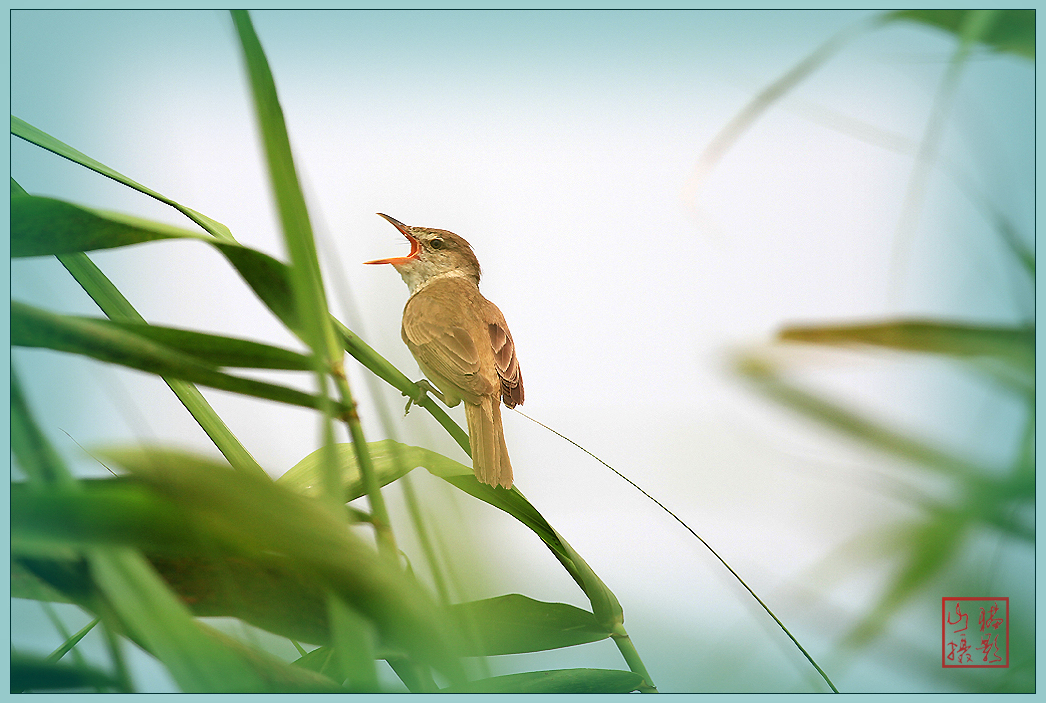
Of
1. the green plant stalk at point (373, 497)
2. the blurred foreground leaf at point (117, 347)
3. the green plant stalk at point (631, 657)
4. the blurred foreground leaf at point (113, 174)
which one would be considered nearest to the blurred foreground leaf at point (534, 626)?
the green plant stalk at point (631, 657)

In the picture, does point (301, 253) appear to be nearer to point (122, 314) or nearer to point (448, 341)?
point (122, 314)

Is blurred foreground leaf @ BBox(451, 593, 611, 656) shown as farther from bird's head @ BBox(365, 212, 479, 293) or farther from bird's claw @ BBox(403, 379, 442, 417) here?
bird's head @ BBox(365, 212, 479, 293)

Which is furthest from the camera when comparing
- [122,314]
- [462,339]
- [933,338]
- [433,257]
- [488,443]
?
[433,257]

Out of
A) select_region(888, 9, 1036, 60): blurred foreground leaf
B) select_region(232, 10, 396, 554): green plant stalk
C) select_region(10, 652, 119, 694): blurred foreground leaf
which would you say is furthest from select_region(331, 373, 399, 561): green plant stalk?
select_region(888, 9, 1036, 60): blurred foreground leaf

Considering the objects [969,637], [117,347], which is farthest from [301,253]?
[969,637]

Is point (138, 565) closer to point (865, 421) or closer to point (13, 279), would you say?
point (865, 421)

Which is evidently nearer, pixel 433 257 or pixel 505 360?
pixel 505 360

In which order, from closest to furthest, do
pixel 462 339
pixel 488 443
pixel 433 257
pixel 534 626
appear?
pixel 534 626 < pixel 488 443 < pixel 462 339 < pixel 433 257
